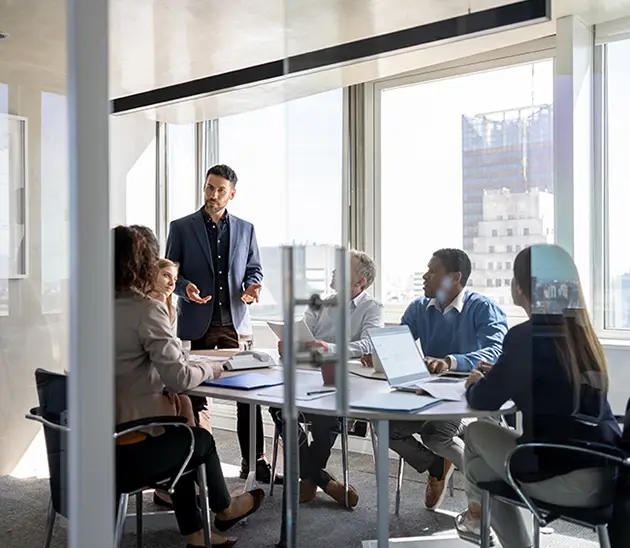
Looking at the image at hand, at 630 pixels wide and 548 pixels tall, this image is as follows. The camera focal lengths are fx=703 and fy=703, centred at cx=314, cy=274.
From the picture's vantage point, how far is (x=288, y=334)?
193cm

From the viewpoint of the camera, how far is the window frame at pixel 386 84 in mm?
2674

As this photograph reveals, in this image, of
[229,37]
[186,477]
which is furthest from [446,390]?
[229,37]

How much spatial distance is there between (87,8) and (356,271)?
112cm

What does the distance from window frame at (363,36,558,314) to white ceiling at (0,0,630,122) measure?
0.16 feet

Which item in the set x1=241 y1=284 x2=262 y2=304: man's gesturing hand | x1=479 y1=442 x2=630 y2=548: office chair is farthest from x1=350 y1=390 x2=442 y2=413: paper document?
x1=241 y1=284 x2=262 y2=304: man's gesturing hand

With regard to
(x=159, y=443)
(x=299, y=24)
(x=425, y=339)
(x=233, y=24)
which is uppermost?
(x=233, y=24)

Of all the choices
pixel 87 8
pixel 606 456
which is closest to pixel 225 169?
pixel 87 8

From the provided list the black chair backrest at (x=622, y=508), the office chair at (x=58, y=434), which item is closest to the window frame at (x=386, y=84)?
the black chair backrest at (x=622, y=508)

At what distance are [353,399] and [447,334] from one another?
1.71ft

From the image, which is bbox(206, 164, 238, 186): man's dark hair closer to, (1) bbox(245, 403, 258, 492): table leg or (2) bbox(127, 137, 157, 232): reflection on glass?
(2) bbox(127, 137, 157, 232): reflection on glass

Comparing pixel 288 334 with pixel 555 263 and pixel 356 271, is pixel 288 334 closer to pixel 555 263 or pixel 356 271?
pixel 356 271

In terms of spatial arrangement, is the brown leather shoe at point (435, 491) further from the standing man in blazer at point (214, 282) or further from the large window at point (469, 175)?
the standing man in blazer at point (214, 282)

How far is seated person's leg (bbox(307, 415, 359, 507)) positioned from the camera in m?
2.29

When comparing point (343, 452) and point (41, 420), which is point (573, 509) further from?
point (41, 420)
